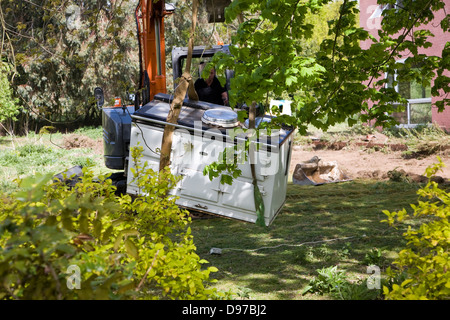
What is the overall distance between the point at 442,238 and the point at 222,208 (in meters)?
4.26

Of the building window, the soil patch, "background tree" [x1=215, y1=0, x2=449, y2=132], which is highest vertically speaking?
"background tree" [x1=215, y1=0, x2=449, y2=132]

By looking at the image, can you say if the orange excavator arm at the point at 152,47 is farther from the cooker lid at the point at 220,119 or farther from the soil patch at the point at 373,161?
the soil patch at the point at 373,161

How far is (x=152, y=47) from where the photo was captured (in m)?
8.62

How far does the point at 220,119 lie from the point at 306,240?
201 cm

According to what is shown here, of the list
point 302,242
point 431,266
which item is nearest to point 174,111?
point 302,242

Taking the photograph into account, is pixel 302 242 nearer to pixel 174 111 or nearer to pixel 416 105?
pixel 174 111

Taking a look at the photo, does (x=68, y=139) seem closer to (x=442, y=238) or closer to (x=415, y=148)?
(x=415, y=148)

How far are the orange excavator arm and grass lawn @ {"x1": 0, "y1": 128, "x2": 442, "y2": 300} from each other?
2.47 meters

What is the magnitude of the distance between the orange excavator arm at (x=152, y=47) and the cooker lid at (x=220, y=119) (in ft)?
6.56

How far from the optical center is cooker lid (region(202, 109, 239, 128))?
654 centimetres
